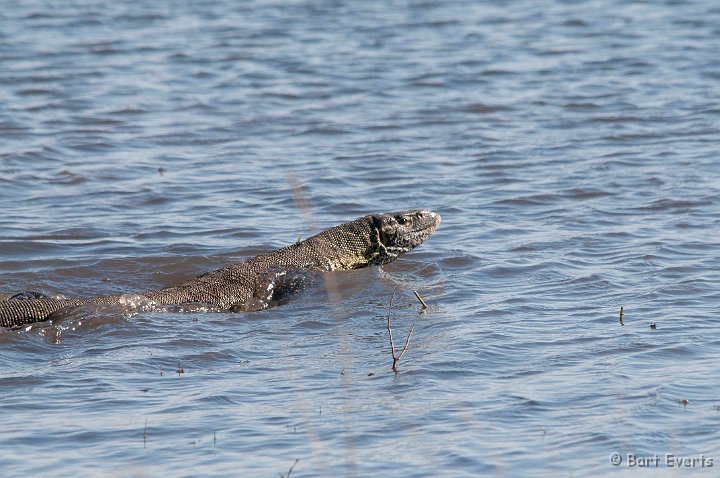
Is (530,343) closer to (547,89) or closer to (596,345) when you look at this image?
(596,345)

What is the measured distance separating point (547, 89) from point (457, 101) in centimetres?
143

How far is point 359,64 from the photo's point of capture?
19.8 meters

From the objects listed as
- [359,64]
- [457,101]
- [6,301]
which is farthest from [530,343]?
[359,64]

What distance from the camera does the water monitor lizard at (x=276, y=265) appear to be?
8.46 metres
